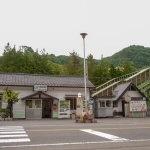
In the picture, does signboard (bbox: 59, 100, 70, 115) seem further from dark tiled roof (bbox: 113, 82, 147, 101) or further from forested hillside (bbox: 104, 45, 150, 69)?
forested hillside (bbox: 104, 45, 150, 69)

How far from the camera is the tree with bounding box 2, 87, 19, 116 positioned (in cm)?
2299

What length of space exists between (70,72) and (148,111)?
2174 centimetres

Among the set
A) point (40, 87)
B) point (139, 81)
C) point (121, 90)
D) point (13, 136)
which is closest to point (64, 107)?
point (40, 87)

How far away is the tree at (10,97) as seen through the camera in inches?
905

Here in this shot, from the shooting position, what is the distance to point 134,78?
118 ft

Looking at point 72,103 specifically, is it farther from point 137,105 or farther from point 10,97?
point 137,105

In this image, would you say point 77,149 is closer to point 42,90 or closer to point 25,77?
point 42,90

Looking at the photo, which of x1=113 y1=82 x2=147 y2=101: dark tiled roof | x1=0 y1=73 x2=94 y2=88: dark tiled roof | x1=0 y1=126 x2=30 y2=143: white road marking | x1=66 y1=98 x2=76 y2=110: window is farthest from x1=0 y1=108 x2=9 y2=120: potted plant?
x1=113 y1=82 x2=147 y2=101: dark tiled roof

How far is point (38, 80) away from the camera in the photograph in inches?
1078

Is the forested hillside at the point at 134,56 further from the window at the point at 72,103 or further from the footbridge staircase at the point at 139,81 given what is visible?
the window at the point at 72,103

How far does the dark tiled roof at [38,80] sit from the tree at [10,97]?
206cm

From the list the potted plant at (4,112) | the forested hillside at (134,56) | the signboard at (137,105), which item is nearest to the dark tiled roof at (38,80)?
the potted plant at (4,112)

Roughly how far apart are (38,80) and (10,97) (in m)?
5.04

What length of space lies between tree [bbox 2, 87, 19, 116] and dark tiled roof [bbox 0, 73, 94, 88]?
2.06 m
